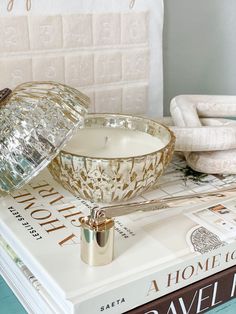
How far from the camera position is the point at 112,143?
0.51 m

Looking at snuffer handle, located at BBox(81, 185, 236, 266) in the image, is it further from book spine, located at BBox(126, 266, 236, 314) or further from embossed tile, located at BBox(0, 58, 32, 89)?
embossed tile, located at BBox(0, 58, 32, 89)

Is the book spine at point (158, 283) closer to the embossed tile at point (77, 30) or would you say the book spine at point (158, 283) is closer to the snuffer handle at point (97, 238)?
the snuffer handle at point (97, 238)

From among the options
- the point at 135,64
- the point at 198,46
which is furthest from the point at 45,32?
the point at 198,46

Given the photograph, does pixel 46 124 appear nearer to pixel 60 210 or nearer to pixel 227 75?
pixel 60 210

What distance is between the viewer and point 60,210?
0.48 m

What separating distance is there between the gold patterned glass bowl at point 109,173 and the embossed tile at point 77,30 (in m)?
0.18

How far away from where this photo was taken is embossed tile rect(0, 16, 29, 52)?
56 centimetres

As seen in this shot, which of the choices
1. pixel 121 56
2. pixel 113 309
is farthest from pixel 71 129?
pixel 121 56

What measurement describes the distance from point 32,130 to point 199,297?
201mm

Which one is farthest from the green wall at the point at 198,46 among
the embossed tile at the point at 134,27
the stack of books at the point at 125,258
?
the stack of books at the point at 125,258

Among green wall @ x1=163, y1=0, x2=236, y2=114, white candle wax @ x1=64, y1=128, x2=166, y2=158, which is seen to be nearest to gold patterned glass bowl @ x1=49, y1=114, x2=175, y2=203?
white candle wax @ x1=64, y1=128, x2=166, y2=158

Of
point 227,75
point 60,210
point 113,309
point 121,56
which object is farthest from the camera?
point 227,75

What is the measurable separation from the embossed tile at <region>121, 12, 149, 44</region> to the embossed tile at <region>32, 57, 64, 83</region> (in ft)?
0.32

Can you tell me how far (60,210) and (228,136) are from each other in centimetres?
20
